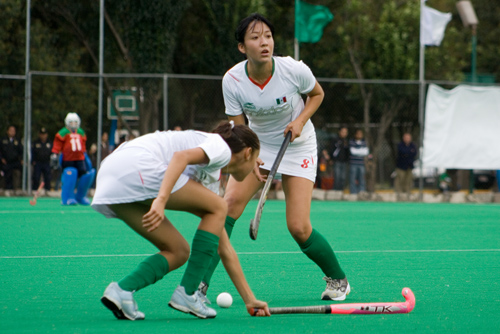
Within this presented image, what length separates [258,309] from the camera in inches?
175

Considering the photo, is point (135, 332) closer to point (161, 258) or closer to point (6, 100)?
point (161, 258)

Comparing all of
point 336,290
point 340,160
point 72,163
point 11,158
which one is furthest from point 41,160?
point 336,290

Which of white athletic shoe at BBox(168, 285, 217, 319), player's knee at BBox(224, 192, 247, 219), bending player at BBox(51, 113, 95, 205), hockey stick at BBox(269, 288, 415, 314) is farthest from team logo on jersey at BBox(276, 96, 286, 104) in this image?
bending player at BBox(51, 113, 95, 205)

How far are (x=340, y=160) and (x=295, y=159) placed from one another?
12685mm

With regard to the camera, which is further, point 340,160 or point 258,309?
point 340,160

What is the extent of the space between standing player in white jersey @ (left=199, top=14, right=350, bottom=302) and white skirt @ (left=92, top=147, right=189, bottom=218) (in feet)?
3.74

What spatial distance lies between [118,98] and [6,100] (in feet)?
8.52

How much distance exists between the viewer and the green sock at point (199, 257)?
169 inches

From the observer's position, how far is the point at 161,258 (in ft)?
14.2

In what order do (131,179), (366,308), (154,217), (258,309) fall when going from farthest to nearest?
1. (366,308)
2. (258,309)
3. (131,179)
4. (154,217)

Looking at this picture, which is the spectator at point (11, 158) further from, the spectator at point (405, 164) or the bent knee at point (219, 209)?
the bent knee at point (219, 209)

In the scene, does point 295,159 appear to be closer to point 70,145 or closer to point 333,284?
point 333,284

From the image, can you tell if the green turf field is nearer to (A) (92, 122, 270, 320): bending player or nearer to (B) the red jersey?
(A) (92, 122, 270, 320): bending player

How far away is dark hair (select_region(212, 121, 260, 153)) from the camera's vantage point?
4.32 metres
